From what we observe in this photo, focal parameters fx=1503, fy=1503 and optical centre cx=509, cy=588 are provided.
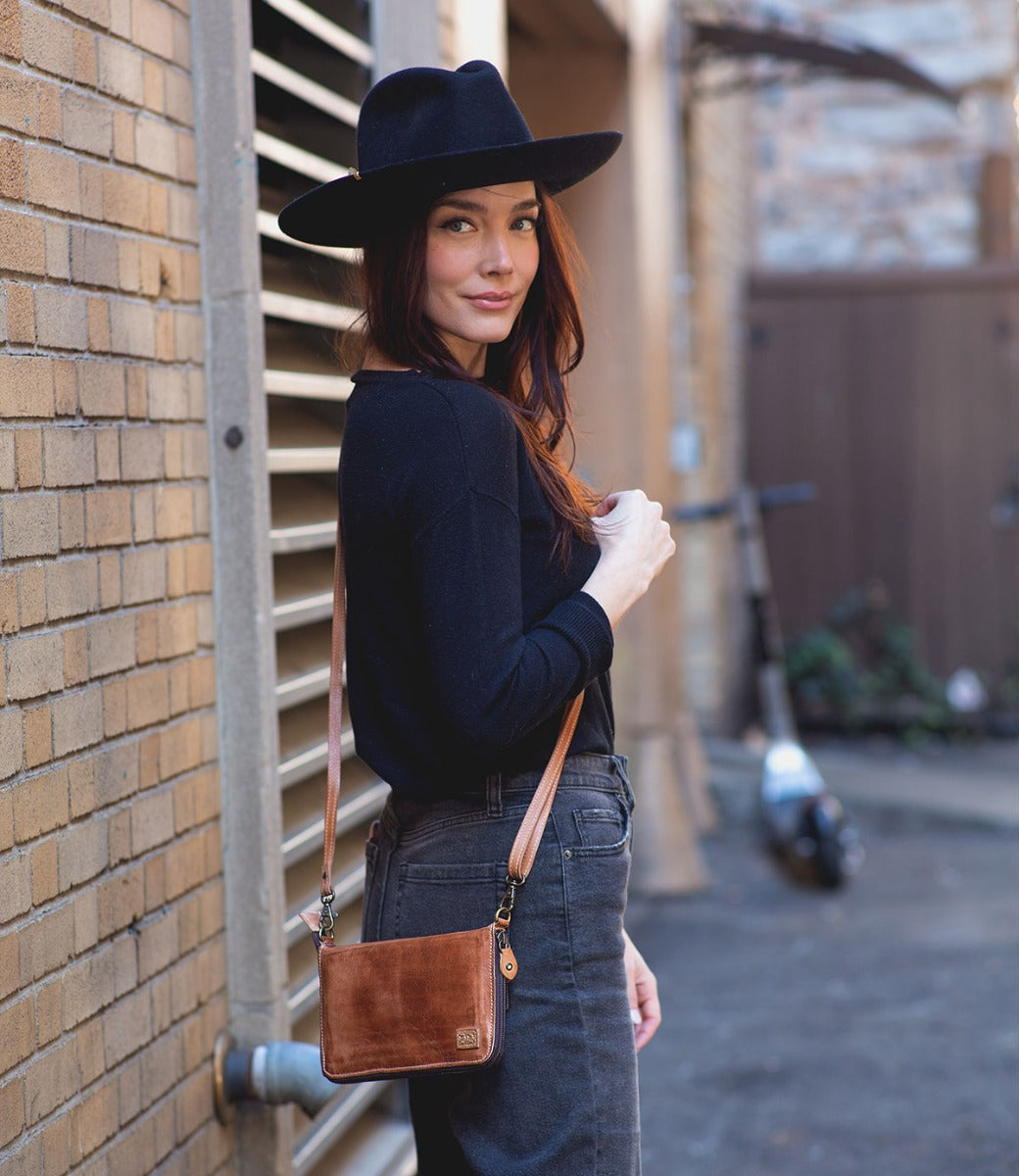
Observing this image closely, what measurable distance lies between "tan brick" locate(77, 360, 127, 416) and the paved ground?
2.40 m

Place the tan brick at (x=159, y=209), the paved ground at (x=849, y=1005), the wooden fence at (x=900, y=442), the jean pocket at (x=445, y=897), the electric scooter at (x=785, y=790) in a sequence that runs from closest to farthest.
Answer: the jean pocket at (x=445, y=897)
the tan brick at (x=159, y=209)
the paved ground at (x=849, y=1005)
the electric scooter at (x=785, y=790)
the wooden fence at (x=900, y=442)

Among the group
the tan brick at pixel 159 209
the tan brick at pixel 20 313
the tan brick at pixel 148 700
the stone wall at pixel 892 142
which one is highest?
the stone wall at pixel 892 142

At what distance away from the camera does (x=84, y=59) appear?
6.82ft

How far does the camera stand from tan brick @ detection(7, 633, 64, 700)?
1847mm

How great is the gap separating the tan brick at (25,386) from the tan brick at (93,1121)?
0.93m

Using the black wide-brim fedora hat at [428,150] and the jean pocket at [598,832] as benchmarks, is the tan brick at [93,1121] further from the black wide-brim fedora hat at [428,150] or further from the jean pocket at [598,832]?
the black wide-brim fedora hat at [428,150]

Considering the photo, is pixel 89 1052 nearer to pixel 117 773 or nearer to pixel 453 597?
pixel 117 773

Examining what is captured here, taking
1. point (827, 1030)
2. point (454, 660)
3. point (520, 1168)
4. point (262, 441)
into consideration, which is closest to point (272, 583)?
point (262, 441)

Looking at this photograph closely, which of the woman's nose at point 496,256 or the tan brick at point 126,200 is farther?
the tan brick at point 126,200

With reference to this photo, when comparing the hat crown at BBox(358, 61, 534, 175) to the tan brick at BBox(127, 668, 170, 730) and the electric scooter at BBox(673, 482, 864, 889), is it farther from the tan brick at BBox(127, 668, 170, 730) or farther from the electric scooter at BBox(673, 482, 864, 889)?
the electric scooter at BBox(673, 482, 864, 889)

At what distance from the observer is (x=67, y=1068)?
6.53 feet


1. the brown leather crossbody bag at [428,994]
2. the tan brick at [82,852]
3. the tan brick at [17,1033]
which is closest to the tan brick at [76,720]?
the tan brick at [82,852]

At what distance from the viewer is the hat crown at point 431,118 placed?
1.86m

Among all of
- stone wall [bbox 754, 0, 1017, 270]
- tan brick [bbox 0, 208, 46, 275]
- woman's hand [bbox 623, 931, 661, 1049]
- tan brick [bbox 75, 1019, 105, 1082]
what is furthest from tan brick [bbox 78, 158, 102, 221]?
stone wall [bbox 754, 0, 1017, 270]
